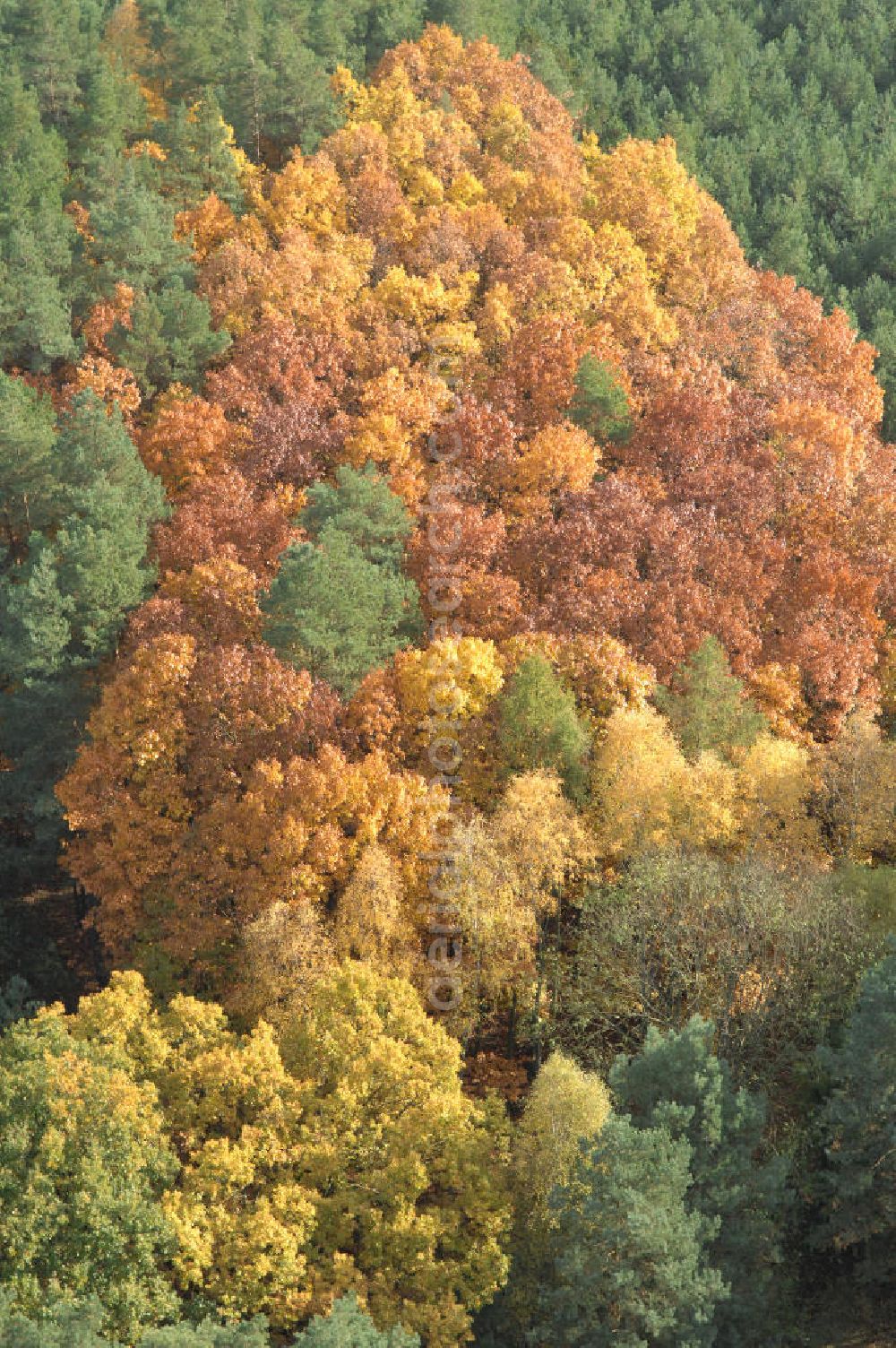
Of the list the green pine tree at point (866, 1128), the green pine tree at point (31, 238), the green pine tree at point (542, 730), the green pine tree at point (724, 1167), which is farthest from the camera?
the green pine tree at point (31, 238)

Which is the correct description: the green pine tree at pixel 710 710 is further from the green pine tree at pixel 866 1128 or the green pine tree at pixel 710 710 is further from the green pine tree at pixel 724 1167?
the green pine tree at pixel 724 1167

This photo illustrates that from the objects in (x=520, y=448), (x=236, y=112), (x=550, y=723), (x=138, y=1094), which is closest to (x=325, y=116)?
(x=236, y=112)

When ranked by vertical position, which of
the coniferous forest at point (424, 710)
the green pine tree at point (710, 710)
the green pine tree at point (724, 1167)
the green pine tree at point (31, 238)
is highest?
the green pine tree at point (724, 1167)

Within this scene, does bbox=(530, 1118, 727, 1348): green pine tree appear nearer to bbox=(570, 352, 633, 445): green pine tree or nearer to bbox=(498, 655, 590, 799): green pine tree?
bbox=(498, 655, 590, 799): green pine tree

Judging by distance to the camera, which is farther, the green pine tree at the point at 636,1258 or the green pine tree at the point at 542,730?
the green pine tree at the point at 542,730

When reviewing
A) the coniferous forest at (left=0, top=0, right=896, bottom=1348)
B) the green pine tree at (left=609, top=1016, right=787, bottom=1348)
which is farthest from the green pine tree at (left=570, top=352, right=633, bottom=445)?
the green pine tree at (left=609, top=1016, right=787, bottom=1348)

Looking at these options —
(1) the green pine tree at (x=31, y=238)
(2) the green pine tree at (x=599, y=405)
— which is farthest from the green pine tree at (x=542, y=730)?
(1) the green pine tree at (x=31, y=238)

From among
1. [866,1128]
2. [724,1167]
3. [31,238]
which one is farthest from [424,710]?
[31,238]

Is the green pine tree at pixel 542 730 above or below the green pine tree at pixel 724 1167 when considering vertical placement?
below

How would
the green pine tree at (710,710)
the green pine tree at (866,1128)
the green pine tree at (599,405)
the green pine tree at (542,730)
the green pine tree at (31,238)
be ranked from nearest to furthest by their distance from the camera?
1. the green pine tree at (866,1128)
2. the green pine tree at (542,730)
3. the green pine tree at (710,710)
4. the green pine tree at (599,405)
5. the green pine tree at (31,238)

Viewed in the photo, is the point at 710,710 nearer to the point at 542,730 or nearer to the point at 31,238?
the point at 542,730

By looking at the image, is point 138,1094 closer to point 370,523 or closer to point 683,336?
point 370,523
